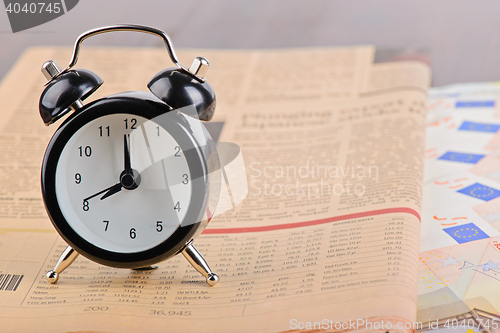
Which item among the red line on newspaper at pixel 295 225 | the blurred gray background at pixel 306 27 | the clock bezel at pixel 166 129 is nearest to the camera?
the clock bezel at pixel 166 129

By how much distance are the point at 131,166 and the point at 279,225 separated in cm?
30

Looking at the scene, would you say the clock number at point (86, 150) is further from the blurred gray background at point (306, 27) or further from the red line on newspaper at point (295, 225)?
the blurred gray background at point (306, 27)

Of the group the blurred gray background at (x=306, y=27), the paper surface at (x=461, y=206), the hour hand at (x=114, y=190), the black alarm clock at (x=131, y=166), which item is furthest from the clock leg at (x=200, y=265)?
the blurred gray background at (x=306, y=27)

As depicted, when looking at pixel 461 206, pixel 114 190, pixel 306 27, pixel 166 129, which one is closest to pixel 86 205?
pixel 114 190

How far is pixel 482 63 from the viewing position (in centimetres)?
155

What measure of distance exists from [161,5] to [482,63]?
138 cm

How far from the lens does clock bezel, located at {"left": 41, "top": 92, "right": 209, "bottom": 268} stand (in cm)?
63

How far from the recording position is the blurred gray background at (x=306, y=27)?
5.25 feet

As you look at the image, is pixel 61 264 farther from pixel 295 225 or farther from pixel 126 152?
pixel 295 225

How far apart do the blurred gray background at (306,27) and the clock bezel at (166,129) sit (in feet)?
3.33

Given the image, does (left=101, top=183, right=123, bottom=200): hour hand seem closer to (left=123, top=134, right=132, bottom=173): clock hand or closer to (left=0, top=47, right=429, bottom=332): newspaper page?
(left=123, top=134, right=132, bottom=173): clock hand

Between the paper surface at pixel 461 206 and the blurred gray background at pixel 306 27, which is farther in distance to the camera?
the blurred gray background at pixel 306 27

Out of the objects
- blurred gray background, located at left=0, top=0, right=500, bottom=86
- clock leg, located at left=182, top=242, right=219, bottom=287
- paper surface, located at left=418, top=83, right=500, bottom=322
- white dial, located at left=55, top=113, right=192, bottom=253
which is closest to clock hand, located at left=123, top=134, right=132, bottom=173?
white dial, located at left=55, top=113, right=192, bottom=253

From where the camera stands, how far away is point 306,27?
1.86 meters
